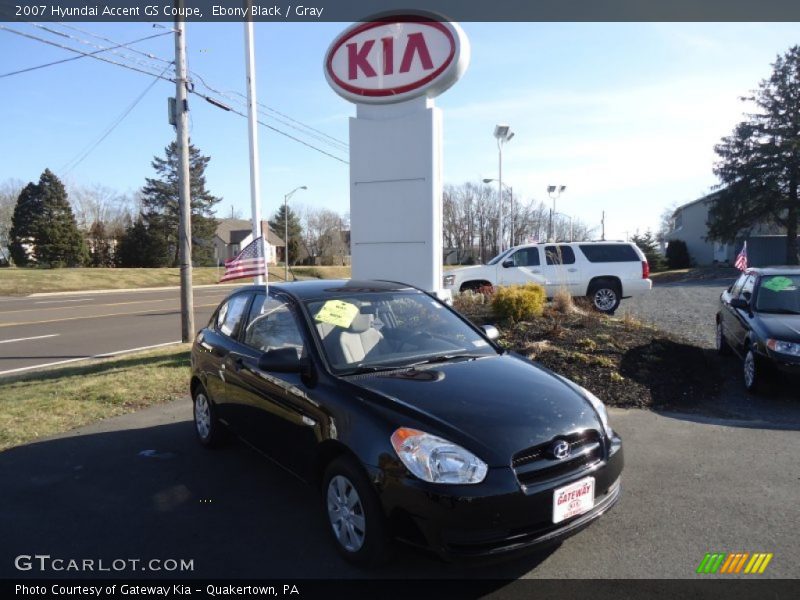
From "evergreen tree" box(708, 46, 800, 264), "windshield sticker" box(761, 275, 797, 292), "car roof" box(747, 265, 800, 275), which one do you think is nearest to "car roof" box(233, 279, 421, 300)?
"windshield sticker" box(761, 275, 797, 292)

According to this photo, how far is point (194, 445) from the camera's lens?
17.7 feet

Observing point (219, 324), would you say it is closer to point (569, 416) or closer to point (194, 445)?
point (194, 445)

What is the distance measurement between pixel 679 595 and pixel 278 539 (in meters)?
2.31

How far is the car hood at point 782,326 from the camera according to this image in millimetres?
6386

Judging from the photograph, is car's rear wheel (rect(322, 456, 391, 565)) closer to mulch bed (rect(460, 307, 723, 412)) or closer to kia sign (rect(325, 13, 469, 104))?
mulch bed (rect(460, 307, 723, 412))

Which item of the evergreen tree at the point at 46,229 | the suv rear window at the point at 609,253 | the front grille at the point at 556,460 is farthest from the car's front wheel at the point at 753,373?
the evergreen tree at the point at 46,229

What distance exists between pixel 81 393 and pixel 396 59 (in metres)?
6.76

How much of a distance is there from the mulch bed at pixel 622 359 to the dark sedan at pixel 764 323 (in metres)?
0.52

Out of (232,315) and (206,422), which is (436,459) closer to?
(232,315)

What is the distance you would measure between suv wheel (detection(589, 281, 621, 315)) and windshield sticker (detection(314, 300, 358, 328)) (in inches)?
450

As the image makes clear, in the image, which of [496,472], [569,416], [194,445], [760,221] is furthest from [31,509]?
[760,221]

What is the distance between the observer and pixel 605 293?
1441 centimetres

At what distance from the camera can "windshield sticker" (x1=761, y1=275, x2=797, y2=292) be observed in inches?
296

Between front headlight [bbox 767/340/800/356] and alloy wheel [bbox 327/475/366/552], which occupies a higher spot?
front headlight [bbox 767/340/800/356]
